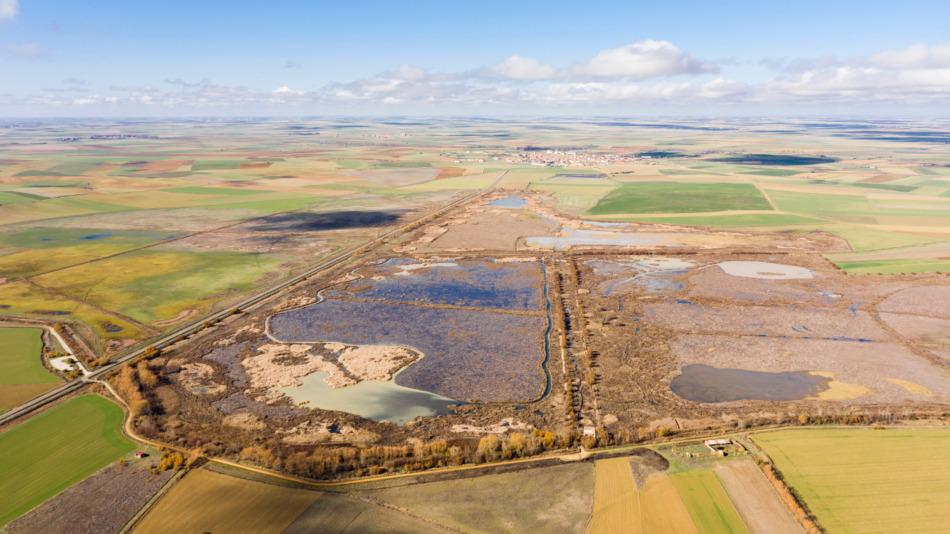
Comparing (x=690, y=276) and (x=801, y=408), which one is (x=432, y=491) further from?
(x=690, y=276)

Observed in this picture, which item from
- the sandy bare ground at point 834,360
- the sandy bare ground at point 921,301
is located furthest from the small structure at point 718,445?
the sandy bare ground at point 921,301

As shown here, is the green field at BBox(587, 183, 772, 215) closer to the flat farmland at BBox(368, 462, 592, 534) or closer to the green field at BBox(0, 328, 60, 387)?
the flat farmland at BBox(368, 462, 592, 534)

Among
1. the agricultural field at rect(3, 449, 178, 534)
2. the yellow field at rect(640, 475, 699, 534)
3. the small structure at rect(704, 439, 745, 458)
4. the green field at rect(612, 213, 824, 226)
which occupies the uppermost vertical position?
the green field at rect(612, 213, 824, 226)

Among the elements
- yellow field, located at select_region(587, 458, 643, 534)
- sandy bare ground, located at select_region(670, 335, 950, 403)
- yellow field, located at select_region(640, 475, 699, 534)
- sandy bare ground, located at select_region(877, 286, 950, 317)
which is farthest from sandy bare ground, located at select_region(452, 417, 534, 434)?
sandy bare ground, located at select_region(877, 286, 950, 317)

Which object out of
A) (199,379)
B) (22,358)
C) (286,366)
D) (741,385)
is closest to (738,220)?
(741,385)

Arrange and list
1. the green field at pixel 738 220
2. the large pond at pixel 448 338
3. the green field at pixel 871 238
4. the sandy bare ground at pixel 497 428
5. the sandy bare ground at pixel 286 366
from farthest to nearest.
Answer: the green field at pixel 738 220 < the green field at pixel 871 238 < the sandy bare ground at pixel 286 366 < the large pond at pixel 448 338 < the sandy bare ground at pixel 497 428

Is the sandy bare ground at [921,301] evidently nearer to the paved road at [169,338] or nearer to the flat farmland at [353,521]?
the flat farmland at [353,521]
